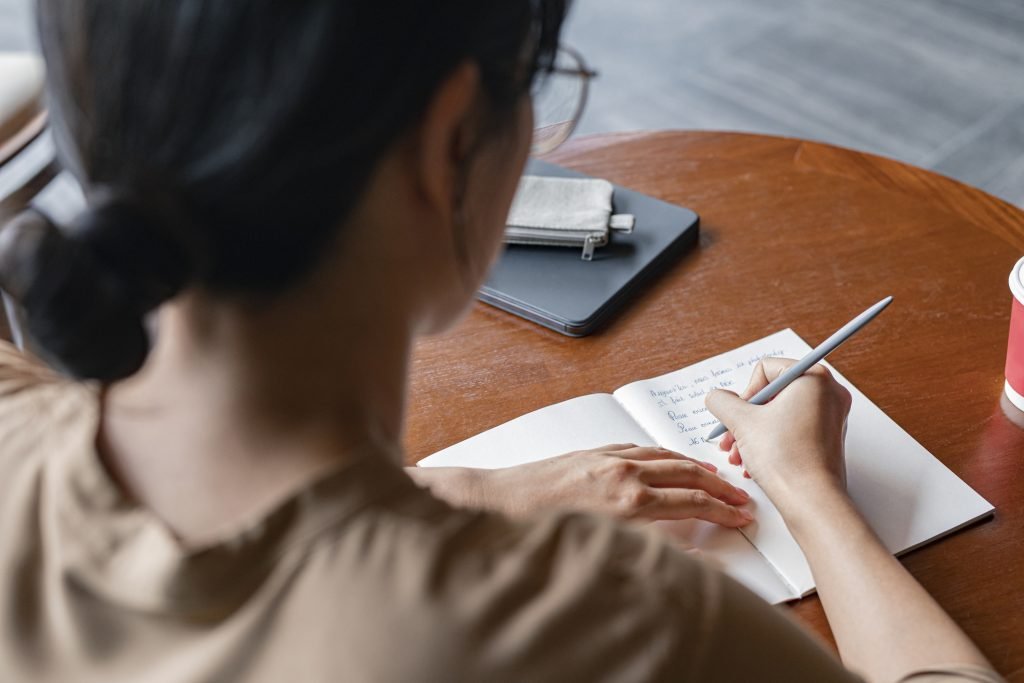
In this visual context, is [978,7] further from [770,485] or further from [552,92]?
[770,485]

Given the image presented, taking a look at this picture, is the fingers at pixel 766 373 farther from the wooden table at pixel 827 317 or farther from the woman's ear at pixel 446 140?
the woman's ear at pixel 446 140

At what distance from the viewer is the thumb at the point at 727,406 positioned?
0.88 metres

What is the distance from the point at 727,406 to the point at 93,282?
57 centimetres

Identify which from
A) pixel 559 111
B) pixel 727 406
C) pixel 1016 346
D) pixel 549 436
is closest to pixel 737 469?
pixel 727 406

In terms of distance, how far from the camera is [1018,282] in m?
0.86

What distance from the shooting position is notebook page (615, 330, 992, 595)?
2.59 ft

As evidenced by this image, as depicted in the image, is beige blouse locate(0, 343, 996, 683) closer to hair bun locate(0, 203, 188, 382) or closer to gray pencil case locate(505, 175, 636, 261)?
hair bun locate(0, 203, 188, 382)

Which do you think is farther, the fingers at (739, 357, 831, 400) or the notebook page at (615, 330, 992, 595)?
the fingers at (739, 357, 831, 400)

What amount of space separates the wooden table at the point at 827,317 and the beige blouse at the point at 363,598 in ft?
0.94

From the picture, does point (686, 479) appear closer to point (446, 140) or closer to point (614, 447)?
point (614, 447)

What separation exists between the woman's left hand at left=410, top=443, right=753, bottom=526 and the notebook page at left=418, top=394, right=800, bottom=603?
Answer: 0.02m

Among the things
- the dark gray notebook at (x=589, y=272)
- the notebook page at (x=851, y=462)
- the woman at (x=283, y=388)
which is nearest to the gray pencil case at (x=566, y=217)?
the dark gray notebook at (x=589, y=272)

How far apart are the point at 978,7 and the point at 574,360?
2697 mm

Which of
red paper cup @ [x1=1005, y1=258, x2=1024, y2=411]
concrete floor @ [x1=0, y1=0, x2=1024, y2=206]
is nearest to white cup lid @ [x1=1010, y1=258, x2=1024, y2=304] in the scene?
red paper cup @ [x1=1005, y1=258, x2=1024, y2=411]
